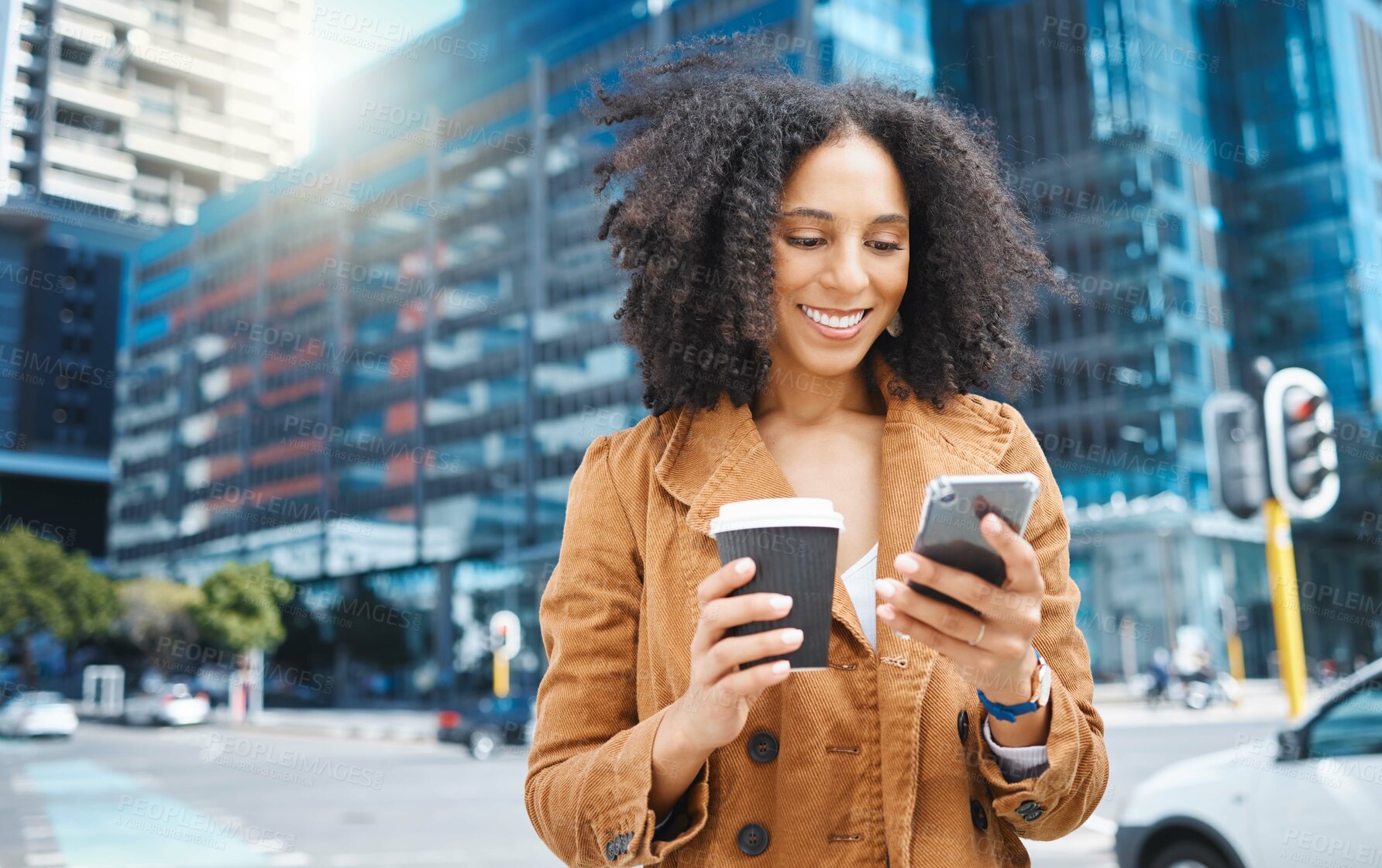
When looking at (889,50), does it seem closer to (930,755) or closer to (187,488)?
(930,755)

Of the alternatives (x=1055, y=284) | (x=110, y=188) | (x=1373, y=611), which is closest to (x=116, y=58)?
(x=110, y=188)

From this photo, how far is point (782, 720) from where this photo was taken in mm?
1579

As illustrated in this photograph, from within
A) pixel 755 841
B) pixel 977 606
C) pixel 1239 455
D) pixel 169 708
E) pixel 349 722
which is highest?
pixel 1239 455

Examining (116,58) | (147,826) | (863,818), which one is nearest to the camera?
(863,818)

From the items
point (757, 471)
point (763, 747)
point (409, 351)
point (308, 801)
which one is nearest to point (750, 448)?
point (757, 471)

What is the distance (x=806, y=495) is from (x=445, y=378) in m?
53.1

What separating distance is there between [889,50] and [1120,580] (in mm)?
20921

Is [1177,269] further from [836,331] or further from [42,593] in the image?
[836,331]

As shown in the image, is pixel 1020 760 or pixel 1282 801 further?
pixel 1282 801

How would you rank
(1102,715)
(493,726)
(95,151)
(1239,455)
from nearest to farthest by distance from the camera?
(1239,455) < (95,151) < (1102,715) < (493,726)

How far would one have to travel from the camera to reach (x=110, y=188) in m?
13.4

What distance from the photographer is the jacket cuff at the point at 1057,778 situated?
146 cm

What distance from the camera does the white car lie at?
4.73 meters

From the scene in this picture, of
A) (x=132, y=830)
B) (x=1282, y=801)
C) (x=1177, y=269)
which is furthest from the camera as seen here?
(x=1177, y=269)
